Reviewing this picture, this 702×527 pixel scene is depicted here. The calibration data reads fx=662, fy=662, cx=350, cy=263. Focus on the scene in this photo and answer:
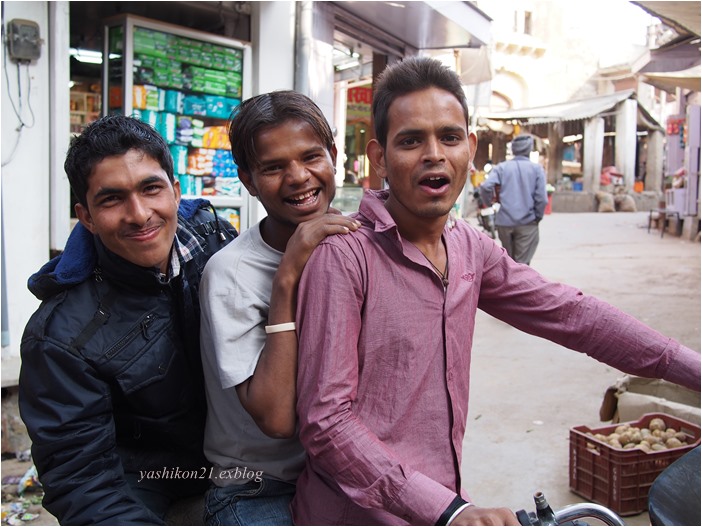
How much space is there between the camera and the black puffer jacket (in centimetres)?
163

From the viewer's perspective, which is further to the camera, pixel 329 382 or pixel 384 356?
pixel 384 356

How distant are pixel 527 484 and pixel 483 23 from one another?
228 inches

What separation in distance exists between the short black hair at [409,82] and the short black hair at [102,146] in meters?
0.69

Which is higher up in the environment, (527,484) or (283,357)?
(283,357)

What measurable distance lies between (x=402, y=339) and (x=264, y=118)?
0.67m

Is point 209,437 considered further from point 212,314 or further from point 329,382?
point 329,382

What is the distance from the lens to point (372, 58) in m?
8.37

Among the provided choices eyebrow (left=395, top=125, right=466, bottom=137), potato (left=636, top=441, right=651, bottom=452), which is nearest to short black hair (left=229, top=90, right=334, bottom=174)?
eyebrow (left=395, top=125, right=466, bottom=137)

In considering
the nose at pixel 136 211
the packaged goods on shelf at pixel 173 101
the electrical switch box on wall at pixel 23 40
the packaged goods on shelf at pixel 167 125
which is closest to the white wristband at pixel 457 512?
the nose at pixel 136 211

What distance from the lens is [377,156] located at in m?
1.57

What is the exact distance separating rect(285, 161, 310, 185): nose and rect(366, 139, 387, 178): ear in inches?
7.3

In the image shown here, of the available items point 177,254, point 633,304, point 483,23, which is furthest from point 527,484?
point 483,23

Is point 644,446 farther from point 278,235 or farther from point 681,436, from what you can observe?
point 278,235

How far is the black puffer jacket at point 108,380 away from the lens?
1626mm
